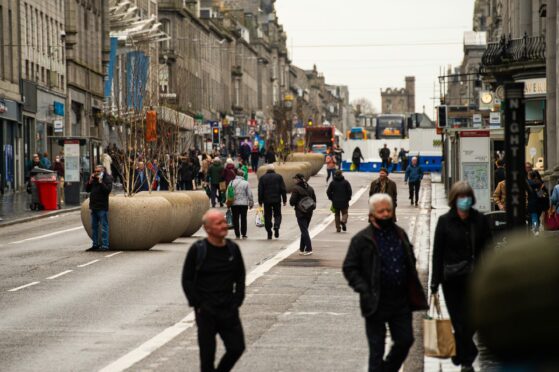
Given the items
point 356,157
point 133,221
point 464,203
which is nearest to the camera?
point 464,203

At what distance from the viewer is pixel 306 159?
7438cm

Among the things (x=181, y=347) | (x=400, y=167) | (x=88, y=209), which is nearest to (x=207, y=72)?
(x=400, y=167)

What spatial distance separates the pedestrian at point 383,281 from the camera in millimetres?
10219

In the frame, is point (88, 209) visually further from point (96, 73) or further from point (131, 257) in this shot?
point (96, 73)

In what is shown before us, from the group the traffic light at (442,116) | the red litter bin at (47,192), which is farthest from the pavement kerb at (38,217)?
the traffic light at (442,116)

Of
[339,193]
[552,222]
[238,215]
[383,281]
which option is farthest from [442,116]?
[383,281]

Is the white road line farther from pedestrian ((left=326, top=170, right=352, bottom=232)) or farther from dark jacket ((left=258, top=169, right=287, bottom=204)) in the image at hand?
pedestrian ((left=326, top=170, right=352, bottom=232))

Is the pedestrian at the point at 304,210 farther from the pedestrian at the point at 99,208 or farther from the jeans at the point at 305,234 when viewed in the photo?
the pedestrian at the point at 99,208

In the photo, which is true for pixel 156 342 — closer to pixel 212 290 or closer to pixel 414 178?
pixel 212 290

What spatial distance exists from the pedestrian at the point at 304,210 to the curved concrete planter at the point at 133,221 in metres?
2.77

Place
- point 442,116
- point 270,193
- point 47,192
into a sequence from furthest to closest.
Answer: point 442,116, point 47,192, point 270,193

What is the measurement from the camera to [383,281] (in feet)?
33.6

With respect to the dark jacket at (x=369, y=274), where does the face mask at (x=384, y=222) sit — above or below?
Result: above

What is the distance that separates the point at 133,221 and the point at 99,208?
837mm
